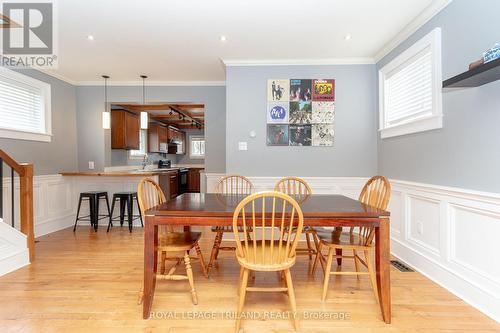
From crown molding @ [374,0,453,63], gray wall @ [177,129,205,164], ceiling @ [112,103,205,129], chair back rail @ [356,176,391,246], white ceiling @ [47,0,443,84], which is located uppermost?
white ceiling @ [47,0,443,84]

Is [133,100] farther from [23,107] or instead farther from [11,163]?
[11,163]

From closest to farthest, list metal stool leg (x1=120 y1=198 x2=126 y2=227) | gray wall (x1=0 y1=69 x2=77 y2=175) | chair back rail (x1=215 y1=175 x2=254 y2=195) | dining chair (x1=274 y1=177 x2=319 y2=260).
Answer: dining chair (x1=274 y1=177 x2=319 y2=260) → chair back rail (x1=215 y1=175 x2=254 y2=195) → gray wall (x1=0 y1=69 x2=77 y2=175) → metal stool leg (x1=120 y1=198 x2=126 y2=227)

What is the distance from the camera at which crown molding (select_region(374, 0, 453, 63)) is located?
90.3 inches

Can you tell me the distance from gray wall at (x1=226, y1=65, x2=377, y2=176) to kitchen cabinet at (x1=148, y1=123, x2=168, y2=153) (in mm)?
3898

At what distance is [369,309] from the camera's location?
6.27ft

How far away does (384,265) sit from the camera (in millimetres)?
1748

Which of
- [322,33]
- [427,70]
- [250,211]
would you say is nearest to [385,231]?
[250,211]

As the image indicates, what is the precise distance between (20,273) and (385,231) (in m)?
3.23

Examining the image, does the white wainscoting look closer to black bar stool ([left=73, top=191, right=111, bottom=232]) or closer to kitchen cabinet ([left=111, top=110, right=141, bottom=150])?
black bar stool ([left=73, top=191, right=111, bottom=232])

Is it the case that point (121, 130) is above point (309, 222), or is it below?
above

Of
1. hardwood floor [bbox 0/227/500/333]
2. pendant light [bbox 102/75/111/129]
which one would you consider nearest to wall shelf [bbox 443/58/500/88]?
hardwood floor [bbox 0/227/500/333]

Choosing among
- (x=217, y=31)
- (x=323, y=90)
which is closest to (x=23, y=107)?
(x=217, y=31)

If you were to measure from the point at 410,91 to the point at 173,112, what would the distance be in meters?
5.25

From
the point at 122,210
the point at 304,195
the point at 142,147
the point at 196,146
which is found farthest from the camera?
the point at 196,146
